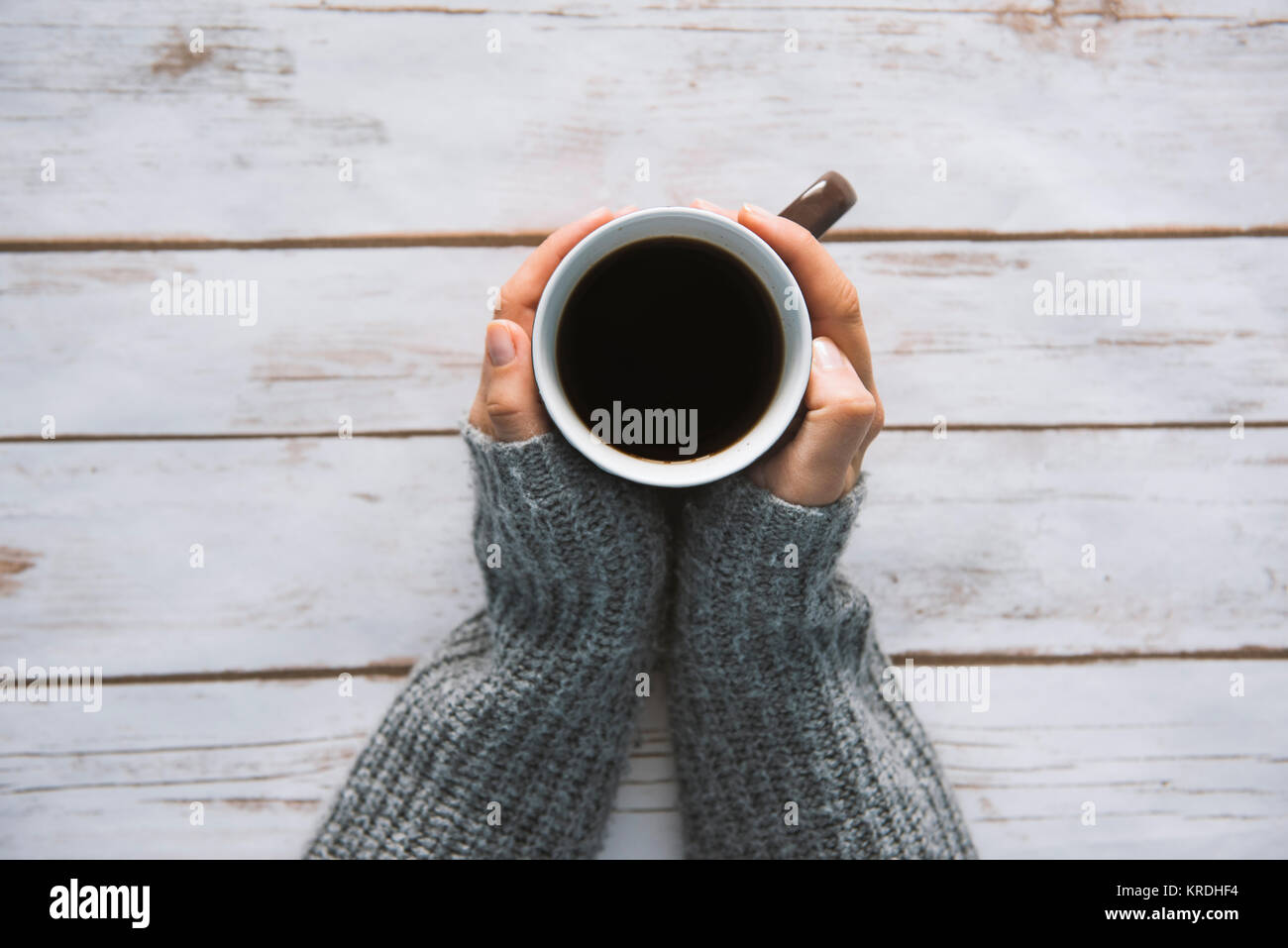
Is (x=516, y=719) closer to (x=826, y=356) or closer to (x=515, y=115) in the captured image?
(x=826, y=356)

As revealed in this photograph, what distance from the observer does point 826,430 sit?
538 millimetres

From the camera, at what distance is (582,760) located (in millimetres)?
707

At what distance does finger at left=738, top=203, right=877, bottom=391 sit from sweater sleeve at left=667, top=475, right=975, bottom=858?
14 centimetres

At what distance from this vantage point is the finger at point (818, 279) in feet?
1.76

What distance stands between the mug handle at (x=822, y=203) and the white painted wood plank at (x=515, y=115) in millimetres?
200

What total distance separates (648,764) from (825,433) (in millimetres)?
372

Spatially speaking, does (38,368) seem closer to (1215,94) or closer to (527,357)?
(527,357)

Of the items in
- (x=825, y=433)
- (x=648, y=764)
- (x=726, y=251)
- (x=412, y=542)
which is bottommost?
(x=648, y=764)

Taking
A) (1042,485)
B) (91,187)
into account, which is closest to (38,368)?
(91,187)

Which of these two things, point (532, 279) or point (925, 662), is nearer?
point (532, 279)

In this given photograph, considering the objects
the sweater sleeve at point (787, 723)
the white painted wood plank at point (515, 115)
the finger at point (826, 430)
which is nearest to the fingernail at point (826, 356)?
the finger at point (826, 430)

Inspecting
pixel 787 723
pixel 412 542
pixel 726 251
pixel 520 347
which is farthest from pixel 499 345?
pixel 787 723

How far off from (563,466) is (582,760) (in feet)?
0.90

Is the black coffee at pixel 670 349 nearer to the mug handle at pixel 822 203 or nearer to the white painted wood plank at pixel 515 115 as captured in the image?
the mug handle at pixel 822 203
